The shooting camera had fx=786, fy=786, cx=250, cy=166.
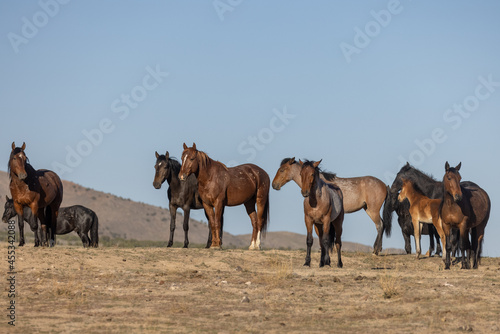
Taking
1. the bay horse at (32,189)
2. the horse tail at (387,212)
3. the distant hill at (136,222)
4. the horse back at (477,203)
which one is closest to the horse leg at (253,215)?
the horse tail at (387,212)

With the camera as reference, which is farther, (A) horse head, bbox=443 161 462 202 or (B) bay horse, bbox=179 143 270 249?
(B) bay horse, bbox=179 143 270 249

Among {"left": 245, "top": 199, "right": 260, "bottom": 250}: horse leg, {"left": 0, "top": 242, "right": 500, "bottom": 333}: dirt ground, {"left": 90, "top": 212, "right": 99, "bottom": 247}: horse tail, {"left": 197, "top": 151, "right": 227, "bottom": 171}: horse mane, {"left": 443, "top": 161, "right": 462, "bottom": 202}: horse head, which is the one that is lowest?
{"left": 0, "top": 242, "right": 500, "bottom": 333}: dirt ground

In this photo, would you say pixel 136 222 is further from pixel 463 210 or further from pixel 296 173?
pixel 463 210

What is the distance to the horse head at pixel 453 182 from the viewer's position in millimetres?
17531

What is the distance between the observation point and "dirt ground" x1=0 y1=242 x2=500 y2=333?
417 inches

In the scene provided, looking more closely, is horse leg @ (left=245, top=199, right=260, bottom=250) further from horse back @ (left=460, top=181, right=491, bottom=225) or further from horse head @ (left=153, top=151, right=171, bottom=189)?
horse back @ (left=460, top=181, right=491, bottom=225)

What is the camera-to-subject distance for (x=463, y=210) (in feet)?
59.1

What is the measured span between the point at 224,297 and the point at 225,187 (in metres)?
8.59

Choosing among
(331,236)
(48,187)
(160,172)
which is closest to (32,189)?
(48,187)

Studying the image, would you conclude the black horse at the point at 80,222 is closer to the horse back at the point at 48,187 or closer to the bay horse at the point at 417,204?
the horse back at the point at 48,187

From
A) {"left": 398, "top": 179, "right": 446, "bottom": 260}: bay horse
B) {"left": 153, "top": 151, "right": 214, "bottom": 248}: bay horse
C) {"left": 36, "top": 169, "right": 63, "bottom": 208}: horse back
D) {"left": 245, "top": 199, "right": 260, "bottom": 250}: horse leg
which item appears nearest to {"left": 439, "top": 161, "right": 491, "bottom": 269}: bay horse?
{"left": 398, "top": 179, "right": 446, "bottom": 260}: bay horse

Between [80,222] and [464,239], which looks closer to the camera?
[464,239]

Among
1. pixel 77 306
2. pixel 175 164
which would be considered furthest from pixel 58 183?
pixel 77 306

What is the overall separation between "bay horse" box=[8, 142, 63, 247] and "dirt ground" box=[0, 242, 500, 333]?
2164mm
